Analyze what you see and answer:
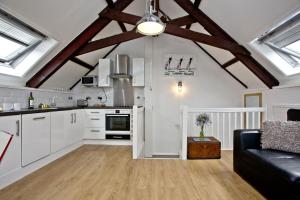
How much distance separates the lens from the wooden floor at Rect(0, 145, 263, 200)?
7.38 ft

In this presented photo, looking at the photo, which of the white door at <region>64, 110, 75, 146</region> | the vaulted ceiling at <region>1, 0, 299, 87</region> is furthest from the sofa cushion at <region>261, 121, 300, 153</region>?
the white door at <region>64, 110, 75, 146</region>

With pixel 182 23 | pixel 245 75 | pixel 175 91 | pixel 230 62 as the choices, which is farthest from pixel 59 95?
pixel 245 75

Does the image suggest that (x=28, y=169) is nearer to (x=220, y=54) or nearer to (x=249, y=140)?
(x=249, y=140)

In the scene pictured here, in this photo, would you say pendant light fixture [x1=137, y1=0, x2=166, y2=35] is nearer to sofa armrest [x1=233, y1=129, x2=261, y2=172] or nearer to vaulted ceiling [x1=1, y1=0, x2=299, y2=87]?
vaulted ceiling [x1=1, y1=0, x2=299, y2=87]

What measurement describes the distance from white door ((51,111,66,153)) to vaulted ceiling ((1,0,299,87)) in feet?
2.86

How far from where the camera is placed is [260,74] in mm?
3912

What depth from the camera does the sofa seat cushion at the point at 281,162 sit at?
Result: 1730mm

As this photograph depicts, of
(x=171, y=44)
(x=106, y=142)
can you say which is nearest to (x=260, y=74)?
(x=171, y=44)

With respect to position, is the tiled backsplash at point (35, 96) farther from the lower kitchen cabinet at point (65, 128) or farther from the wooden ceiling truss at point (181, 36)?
the lower kitchen cabinet at point (65, 128)

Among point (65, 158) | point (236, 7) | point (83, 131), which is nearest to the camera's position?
point (236, 7)

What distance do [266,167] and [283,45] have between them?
7.21 feet

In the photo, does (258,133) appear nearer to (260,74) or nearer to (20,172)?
(260,74)

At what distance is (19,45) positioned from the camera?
10.8 ft

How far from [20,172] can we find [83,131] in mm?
2091
